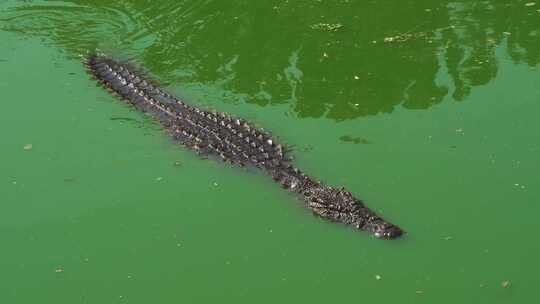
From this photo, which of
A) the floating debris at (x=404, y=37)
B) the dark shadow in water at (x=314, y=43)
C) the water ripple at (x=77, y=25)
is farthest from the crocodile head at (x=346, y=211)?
the water ripple at (x=77, y=25)

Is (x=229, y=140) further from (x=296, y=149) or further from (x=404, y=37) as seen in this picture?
(x=404, y=37)

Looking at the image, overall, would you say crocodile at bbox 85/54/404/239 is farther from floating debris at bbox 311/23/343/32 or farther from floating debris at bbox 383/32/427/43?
floating debris at bbox 383/32/427/43

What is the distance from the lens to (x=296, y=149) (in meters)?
7.17

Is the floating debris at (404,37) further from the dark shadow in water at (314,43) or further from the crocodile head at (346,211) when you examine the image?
the crocodile head at (346,211)

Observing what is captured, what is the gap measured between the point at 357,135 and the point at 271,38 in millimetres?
2742

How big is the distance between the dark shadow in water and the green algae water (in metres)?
0.03

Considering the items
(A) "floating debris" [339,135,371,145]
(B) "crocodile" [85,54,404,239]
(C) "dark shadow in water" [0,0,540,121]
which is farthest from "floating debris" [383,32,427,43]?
(B) "crocodile" [85,54,404,239]

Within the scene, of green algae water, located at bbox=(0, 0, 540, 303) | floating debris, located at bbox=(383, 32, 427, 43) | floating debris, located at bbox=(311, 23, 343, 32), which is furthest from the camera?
floating debris, located at bbox=(311, 23, 343, 32)

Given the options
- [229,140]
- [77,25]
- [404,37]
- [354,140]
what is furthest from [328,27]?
[77,25]

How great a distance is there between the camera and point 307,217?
620cm

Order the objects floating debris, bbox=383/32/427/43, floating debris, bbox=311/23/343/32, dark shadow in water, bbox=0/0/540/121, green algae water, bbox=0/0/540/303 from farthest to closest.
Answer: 1. floating debris, bbox=311/23/343/32
2. floating debris, bbox=383/32/427/43
3. dark shadow in water, bbox=0/0/540/121
4. green algae water, bbox=0/0/540/303

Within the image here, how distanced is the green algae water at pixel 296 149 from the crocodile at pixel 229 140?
0.41 feet

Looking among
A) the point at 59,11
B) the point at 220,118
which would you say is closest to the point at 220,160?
the point at 220,118

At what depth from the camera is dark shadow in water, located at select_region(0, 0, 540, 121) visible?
8.13 metres
